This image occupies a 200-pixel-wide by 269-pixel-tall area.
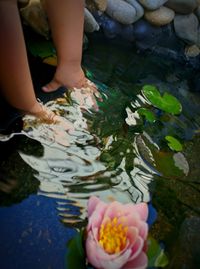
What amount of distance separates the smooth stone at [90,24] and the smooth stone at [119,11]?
25cm

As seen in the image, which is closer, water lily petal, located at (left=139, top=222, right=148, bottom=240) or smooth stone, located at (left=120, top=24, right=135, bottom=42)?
water lily petal, located at (left=139, top=222, right=148, bottom=240)

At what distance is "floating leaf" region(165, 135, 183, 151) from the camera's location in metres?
2.08

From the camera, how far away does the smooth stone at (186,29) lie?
3.68m

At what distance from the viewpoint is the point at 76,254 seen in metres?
1.22

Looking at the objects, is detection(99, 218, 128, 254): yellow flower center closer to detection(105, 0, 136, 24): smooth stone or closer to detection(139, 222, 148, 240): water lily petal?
Answer: detection(139, 222, 148, 240): water lily petal

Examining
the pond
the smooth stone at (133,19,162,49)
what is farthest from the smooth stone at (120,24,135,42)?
the pond

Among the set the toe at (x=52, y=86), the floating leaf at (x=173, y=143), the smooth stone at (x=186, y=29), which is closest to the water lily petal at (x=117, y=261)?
the floating leaf at (x=173, y=143)

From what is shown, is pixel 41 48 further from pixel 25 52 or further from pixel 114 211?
pixel 114 211

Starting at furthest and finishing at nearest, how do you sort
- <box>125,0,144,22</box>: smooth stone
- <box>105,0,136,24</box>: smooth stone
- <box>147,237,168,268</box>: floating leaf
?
<box>125,0,144,22</box>: smooth stone
<box>105,0,136,24</box>: smooth stone
<box>147,237,168,268</box>: floating leaf

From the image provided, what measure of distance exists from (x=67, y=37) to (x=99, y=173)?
33.2 inches

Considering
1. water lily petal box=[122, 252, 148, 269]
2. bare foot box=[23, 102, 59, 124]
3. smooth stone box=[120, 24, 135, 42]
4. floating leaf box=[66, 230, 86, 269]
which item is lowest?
smooth stone box=[120, 24, 135, 42]

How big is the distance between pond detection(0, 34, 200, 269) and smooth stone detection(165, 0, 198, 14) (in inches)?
58.9

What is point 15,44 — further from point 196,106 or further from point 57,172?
point 196,106

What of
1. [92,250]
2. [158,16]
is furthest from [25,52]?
[158,16]
